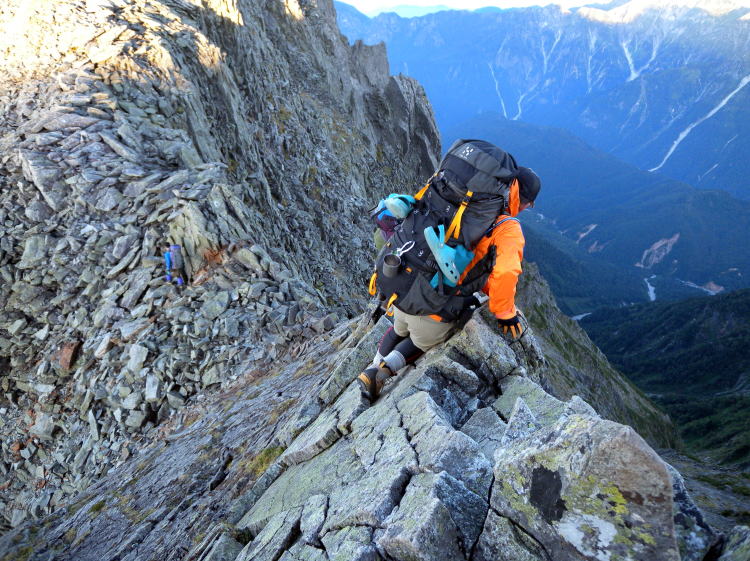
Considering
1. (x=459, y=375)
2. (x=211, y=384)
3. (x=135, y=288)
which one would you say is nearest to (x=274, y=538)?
(x=459, y=375)

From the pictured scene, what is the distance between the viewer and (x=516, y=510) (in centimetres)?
502

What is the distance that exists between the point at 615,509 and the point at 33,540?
1280 cm

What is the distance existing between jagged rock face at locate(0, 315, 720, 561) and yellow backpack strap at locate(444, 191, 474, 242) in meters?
2.00

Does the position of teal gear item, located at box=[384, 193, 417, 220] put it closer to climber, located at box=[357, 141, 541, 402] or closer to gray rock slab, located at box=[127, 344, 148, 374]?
climber, located at box=[357, 141, 541, 402]

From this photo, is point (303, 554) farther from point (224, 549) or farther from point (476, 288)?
point (476, 288)

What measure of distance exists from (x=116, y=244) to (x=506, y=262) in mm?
15335

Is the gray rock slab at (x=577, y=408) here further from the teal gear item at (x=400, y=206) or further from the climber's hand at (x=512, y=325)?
the teal gear item at (x=400, y=206)

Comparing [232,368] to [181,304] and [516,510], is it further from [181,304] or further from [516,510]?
[516,510]

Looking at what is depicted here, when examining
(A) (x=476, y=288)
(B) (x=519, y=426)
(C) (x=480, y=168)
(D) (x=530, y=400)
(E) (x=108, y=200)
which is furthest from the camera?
(E) (x=108, y=200)

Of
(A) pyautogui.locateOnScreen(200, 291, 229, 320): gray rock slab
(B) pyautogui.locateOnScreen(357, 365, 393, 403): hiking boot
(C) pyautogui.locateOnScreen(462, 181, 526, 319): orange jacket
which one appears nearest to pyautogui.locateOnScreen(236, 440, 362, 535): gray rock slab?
(B) pyautogui.locateOnScreen(357, 365, 393, 403): hiking boot

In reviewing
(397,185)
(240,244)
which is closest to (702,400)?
(397,185)

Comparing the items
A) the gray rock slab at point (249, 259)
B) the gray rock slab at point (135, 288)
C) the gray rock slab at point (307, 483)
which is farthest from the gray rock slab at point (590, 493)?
the gray rock slab at point (135, 288)

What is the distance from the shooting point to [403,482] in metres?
5.98

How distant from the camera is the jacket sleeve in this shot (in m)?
7.37
